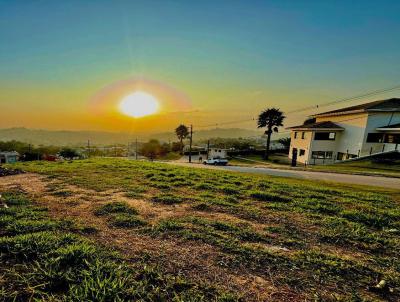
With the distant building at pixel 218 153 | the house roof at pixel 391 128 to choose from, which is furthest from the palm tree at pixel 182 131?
the house roof at pixel 391 128

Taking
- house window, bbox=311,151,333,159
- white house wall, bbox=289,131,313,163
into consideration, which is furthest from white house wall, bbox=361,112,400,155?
white house wall, bbox=289,131,313,163

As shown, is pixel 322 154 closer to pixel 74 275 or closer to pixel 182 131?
pixel 74 275

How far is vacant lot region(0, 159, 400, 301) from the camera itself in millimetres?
2900

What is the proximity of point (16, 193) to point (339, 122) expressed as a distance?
1893 inches

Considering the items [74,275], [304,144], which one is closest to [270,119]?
[304,144]

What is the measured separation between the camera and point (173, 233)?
15.5 feet

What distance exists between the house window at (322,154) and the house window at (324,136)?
2528 millimetres

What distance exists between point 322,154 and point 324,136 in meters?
3.50

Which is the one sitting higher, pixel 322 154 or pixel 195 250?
pixel 322 154

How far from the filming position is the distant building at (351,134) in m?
35.1

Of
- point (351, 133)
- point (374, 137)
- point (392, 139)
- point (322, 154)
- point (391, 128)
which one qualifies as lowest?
point (322, 154)

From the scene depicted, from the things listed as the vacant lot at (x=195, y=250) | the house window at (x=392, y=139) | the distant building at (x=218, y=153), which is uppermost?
the house window at (x=392, y=139)

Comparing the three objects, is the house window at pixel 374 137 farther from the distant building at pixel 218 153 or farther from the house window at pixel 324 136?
the distant building at pixel 218 153

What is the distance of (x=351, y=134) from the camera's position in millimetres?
38562
